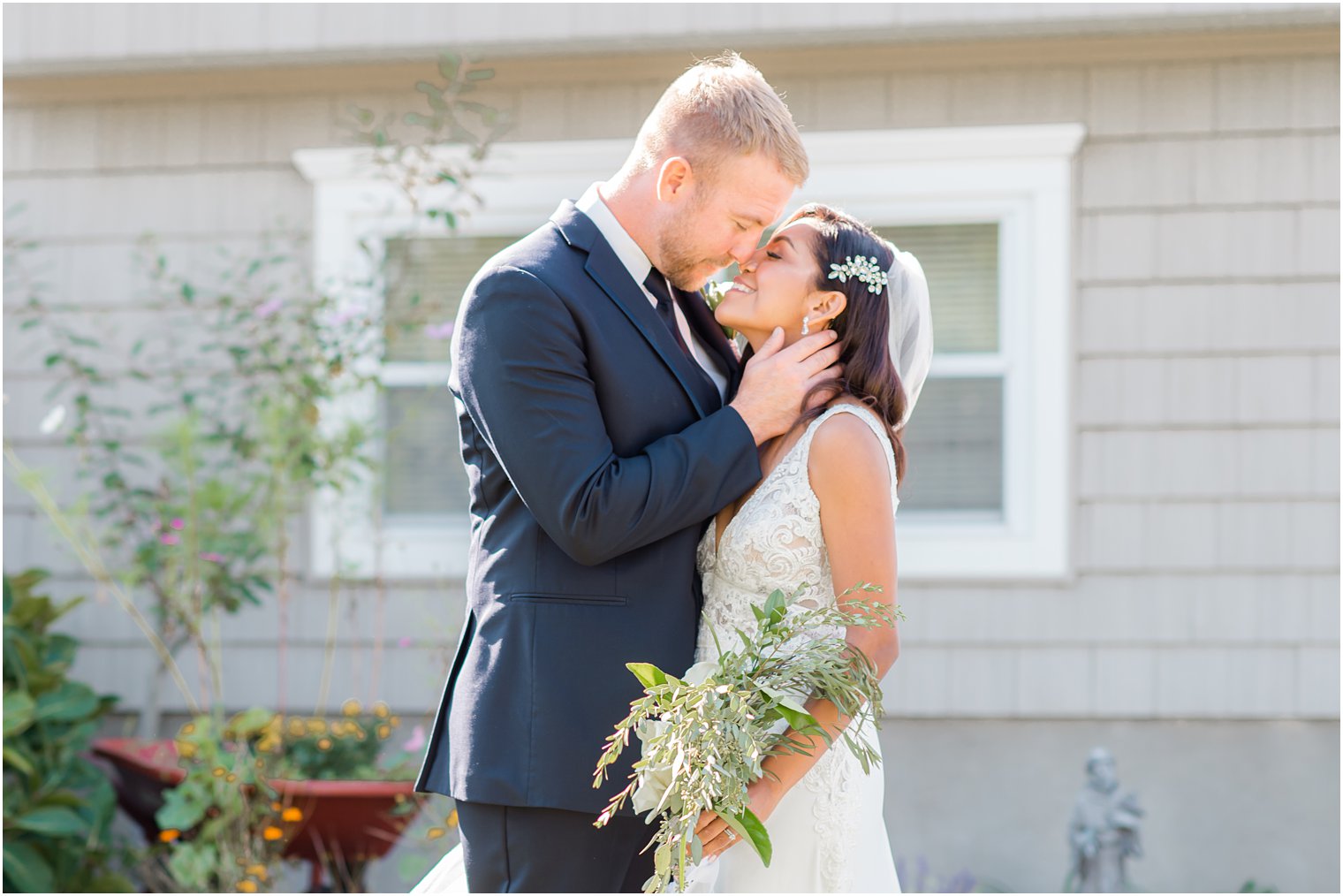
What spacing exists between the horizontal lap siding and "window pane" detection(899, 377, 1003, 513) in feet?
0.94

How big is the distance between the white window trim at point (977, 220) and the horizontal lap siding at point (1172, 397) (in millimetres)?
75

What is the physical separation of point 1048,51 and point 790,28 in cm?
92

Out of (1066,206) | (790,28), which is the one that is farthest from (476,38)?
(1066,206)

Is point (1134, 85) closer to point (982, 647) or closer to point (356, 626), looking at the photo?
point (982, 647)

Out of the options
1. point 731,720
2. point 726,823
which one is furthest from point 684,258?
point 726,823

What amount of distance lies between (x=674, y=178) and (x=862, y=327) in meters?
0.43

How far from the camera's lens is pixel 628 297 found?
7.11 ft

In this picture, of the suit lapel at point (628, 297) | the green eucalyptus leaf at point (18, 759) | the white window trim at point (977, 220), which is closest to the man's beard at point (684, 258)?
the suit lapel at point (628, 297)

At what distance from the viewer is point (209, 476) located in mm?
4578

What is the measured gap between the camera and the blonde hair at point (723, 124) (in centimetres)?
221

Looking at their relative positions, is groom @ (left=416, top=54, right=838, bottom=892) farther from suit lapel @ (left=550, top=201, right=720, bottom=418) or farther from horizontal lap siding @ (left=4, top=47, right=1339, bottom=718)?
horizontal lap siding @ (left=4, top=47, right=1339, bottom=718)

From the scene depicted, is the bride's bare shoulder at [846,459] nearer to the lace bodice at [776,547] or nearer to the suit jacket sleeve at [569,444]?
the lace bodice at [776,547]

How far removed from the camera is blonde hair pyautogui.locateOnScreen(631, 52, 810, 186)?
221cm

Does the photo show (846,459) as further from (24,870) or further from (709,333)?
(24,870)
